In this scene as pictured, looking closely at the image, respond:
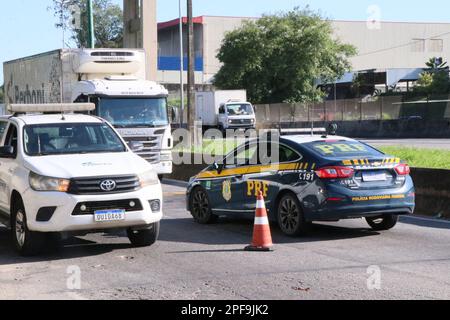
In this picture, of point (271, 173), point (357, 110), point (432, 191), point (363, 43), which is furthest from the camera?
point (363, 43)

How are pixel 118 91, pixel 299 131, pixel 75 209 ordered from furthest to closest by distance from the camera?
pixel 118 91 < pixel 299 131 < pixel 75 209

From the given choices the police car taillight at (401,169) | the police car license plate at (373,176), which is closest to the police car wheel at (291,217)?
the police car license plate at (373,176)

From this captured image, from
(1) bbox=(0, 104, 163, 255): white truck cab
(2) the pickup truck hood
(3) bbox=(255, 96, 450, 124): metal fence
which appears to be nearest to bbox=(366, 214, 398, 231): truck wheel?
(1) bbox=(0, 104, 163, 255): white truck cab

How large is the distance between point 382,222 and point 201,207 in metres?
3.20

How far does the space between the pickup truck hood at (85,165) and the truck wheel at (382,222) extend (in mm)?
3880

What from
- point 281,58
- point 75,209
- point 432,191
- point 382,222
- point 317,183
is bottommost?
point 382,222

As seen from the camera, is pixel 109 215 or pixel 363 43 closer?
pixel 109 215

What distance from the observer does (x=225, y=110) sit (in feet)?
157

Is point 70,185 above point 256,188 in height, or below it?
above

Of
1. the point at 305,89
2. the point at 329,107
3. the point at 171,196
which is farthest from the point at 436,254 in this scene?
the point at 305,89

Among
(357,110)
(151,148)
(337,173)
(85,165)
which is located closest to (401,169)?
(337,173)

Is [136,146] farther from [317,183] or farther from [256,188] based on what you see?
[317,183]

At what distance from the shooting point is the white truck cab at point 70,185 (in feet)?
30.7

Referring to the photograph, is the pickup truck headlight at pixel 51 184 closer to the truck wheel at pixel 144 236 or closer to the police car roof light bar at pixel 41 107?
the truck wheel at pixel 144 236
